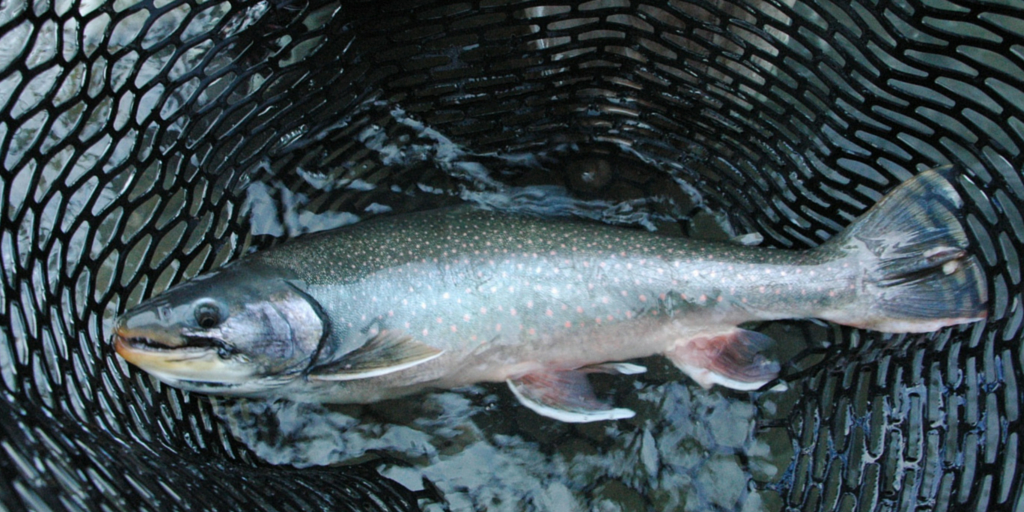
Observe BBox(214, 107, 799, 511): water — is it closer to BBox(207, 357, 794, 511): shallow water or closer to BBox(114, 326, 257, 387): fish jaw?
BBox(207, 357, 794, 511): shallow water

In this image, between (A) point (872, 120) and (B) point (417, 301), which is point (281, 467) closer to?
(B) point (417, 301)

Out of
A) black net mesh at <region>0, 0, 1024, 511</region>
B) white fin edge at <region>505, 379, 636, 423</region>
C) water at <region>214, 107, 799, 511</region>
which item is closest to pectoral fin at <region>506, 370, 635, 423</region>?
white fin edge at <region>505, 379, 636, 423</region>

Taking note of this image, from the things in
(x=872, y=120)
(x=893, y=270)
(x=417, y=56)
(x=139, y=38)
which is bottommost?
(x=893, y=270)

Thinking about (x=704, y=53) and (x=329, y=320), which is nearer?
(x=329, y=320)

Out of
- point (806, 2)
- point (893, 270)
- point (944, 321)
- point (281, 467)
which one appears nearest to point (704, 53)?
point (806, 2)

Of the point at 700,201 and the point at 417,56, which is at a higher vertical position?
the point at 417,56

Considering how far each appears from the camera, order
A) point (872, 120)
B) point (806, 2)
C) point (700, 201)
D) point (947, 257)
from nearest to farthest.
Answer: point (947, 257) < point (806, 2) < point (872, 120) < point (700, 201)
